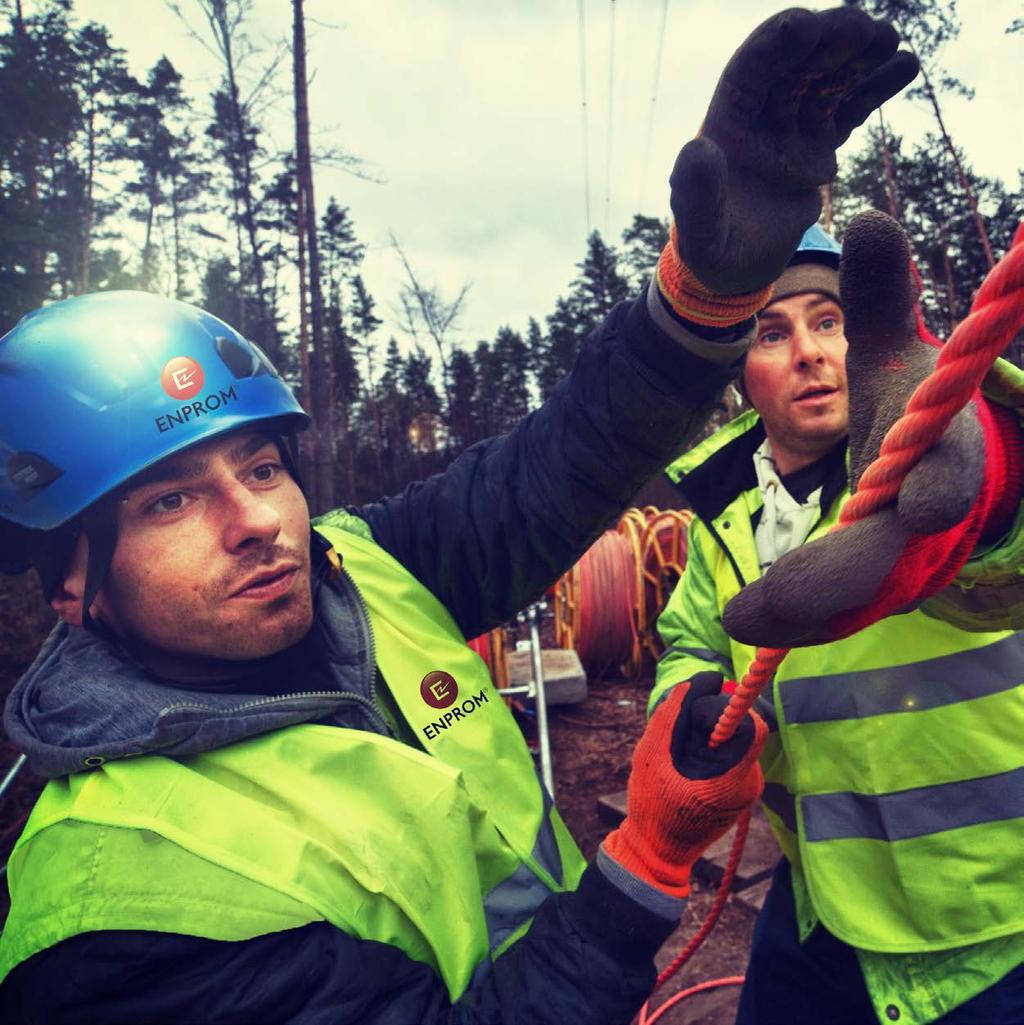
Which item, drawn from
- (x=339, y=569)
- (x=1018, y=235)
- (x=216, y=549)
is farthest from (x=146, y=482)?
(x=1018, y=235)

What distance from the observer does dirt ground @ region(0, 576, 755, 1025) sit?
11.7 feet

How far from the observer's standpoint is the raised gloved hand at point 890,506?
0.92 metres

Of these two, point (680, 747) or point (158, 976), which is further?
point (680, 747)

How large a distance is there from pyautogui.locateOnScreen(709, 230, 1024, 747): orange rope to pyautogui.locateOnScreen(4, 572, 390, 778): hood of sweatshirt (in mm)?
1331

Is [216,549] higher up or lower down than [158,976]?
higher up

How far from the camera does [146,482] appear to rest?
1.87m

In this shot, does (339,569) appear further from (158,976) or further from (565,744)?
(565,744)

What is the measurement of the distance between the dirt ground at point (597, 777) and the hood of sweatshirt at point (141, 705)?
2659 millimetres

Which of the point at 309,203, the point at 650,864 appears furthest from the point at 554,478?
the point at 309,203

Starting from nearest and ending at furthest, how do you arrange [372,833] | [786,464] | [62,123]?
[372,833] → [786,464] → [62,123]

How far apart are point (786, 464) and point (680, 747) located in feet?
3.55

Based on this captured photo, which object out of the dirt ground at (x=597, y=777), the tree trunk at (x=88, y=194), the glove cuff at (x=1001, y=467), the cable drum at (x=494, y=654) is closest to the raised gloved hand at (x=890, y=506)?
the glove cuff at (x=1001, y=467)

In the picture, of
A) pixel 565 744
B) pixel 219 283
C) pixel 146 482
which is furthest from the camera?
pixel 219 283

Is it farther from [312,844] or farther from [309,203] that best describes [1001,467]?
[309,203]
